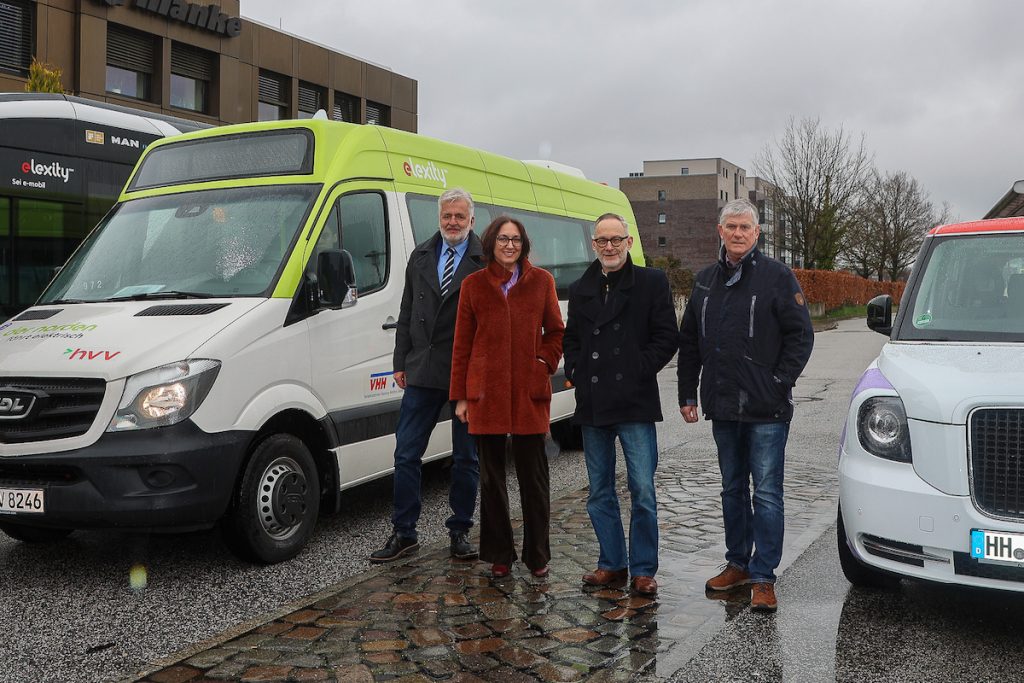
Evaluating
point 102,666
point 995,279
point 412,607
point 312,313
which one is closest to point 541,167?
point 312,313

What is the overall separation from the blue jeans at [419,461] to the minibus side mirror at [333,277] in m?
0.66

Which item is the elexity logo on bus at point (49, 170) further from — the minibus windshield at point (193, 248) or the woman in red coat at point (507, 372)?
the woman in red coat at point (507, 372)

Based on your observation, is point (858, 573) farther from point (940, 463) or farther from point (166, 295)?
point (166, 295)

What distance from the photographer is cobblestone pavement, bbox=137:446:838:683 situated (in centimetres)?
381

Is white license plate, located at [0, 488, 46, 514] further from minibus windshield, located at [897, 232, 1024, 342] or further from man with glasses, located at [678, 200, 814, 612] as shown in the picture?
minibus windshield, located at [897, 232, 1024, 342]

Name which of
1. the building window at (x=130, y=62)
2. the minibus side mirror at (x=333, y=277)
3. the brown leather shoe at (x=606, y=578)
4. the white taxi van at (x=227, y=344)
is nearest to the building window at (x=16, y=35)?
the building window at (x=130, y=62)

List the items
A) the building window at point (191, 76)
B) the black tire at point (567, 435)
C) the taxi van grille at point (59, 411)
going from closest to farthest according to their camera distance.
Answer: the taxi van grille at point (59, 411)
the black tire at point (567, 435)
the building window at point (191, 76)

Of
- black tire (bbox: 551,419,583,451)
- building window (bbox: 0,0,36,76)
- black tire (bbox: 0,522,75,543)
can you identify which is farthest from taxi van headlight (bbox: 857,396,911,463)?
building window (bbox: 0,0,36,76)

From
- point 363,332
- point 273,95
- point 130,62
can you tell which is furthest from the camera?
point 273,95

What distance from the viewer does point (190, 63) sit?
93.7ft

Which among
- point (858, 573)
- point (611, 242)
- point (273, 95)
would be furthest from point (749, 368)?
point (273, 95)

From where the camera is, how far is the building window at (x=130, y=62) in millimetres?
26156

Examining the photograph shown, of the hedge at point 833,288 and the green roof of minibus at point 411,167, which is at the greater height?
the hedge at point 833,288

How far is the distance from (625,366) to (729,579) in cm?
114
